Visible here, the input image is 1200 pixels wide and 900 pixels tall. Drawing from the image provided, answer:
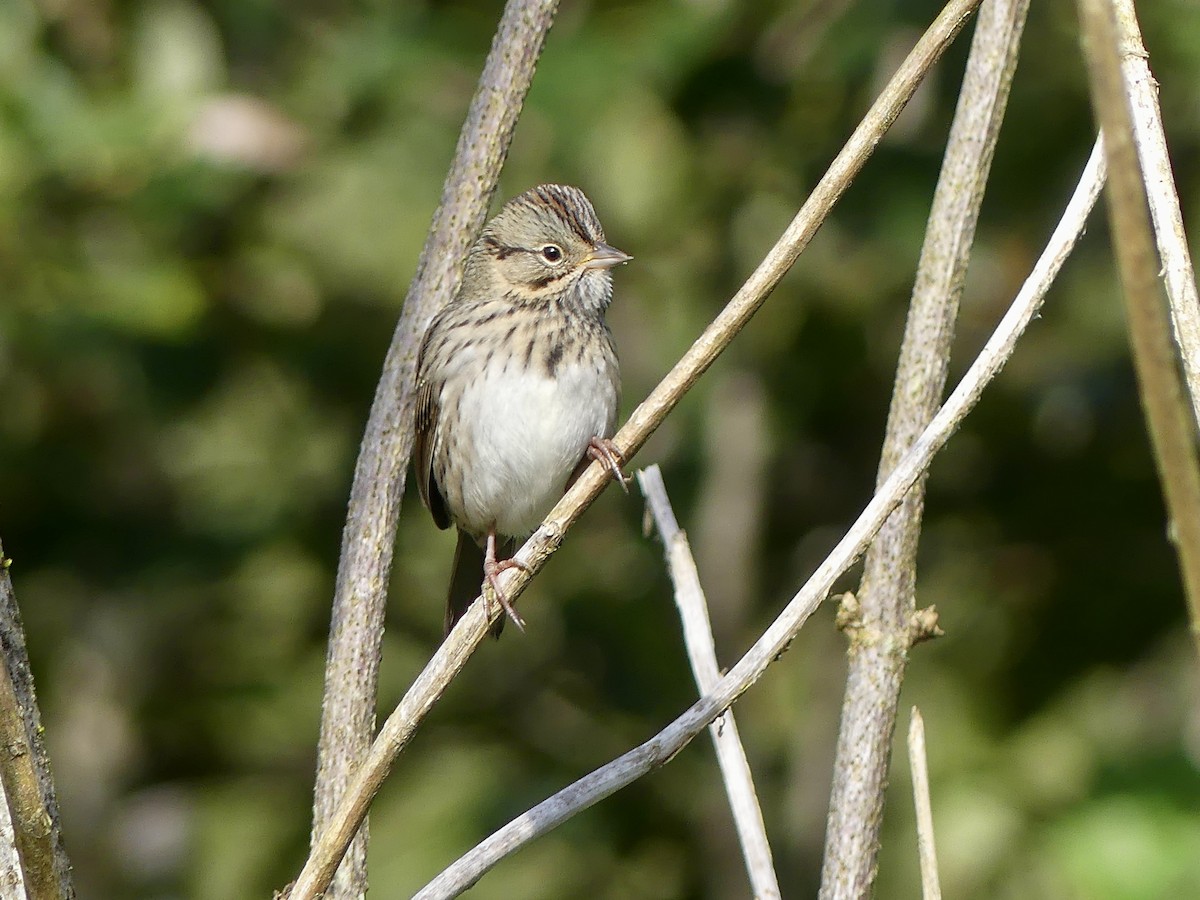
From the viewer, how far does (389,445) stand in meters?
2.70

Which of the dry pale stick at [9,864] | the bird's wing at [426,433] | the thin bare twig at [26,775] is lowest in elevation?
the dry pale stick at [9,864]

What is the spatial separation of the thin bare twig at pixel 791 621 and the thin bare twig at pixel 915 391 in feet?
0.91

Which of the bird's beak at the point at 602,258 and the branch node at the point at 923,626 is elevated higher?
the bird's beak at the point at 602,258

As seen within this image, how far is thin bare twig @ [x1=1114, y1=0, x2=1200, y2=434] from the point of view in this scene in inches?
81.1

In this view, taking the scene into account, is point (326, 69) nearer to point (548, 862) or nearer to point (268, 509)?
point (268, 509)

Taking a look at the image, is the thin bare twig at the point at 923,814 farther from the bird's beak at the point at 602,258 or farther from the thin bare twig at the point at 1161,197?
the bird's beak at the point at 602,258

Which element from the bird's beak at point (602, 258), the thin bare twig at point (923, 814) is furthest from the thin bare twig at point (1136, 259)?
the bird's beak at point (602, 258)

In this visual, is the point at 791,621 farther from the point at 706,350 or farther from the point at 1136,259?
the point at 1136,259

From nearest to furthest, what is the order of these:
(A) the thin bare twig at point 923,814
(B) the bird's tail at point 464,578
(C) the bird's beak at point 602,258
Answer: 1. (A) the thin bare twig at point 923,814
2. (C) the bird's beak at point 602,258
3. (B) the bird's tail at point 464,578

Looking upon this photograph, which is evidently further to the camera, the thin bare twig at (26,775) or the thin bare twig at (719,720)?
the thin bare twig at (719,720)

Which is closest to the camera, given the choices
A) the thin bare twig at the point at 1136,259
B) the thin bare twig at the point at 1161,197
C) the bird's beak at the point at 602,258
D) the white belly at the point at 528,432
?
the thin bare twig at the point at 1136,259

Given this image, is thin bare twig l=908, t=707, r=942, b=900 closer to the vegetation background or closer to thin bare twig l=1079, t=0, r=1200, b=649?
thin bare twig l=1079, t=0, r=1200, b=649

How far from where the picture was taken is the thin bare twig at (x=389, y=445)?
2.44 meters

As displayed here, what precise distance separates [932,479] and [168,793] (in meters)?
2.72
